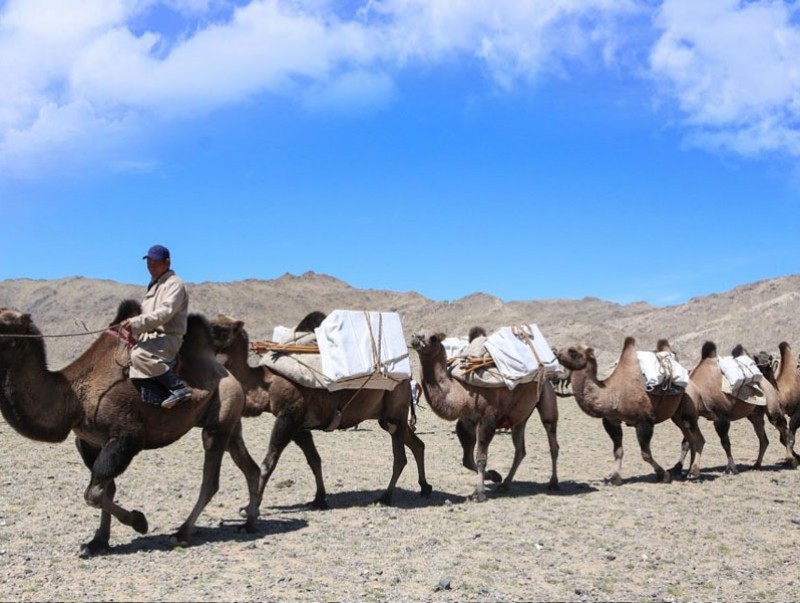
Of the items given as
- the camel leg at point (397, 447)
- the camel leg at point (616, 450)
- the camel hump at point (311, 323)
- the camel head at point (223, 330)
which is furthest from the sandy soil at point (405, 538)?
the camel hump at point (311, 323)

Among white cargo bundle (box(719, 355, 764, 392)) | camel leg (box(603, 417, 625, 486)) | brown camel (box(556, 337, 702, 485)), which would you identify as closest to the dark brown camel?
white cargo bundle (box(719, 355, 764, 392))

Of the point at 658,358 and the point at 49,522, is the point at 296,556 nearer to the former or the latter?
the point at 49,522

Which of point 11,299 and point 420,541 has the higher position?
point 11,299

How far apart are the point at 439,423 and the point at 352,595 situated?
16960 mm

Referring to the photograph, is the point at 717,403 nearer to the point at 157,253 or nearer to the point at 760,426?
the point at 760,426

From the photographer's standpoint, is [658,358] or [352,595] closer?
[352,595]

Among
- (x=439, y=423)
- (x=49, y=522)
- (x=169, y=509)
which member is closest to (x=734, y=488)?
(x=169, y=509)

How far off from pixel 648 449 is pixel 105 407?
8.80m

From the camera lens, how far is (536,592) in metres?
6.63

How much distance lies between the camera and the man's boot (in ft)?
24.3

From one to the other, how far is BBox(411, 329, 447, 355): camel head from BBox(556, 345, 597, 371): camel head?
266cm

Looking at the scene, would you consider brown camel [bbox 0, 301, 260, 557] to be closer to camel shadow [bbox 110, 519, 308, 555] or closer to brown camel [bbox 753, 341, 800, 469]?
camel shadow [bbox 110, 519, 308, 555]

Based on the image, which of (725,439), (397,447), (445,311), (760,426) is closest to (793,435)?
(760,426)

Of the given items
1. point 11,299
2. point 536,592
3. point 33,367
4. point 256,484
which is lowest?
point 536,592
